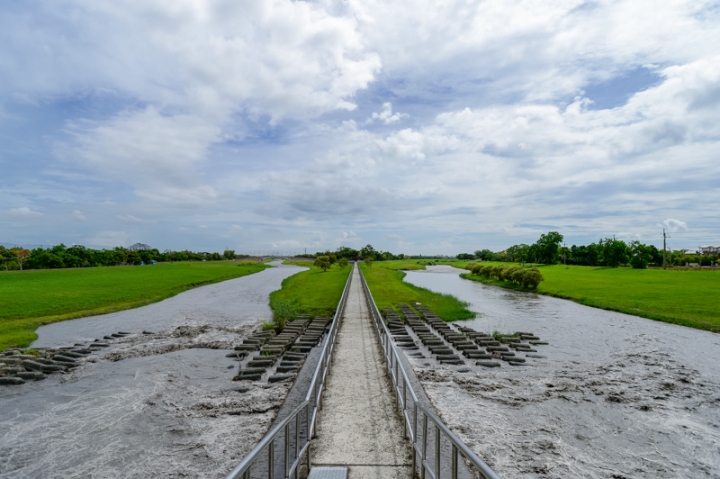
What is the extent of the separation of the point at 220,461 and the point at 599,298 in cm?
3635

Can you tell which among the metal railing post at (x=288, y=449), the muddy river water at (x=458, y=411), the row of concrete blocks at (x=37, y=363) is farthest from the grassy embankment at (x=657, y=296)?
the row of concrete blocks at (x=37, y=363)

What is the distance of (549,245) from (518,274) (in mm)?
51345

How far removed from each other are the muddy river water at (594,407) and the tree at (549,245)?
76.6m

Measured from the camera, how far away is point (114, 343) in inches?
797

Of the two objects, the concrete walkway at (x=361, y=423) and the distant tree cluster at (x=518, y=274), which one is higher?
the distant tree cluster at (x=518, y=274)

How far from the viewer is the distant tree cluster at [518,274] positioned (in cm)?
4578

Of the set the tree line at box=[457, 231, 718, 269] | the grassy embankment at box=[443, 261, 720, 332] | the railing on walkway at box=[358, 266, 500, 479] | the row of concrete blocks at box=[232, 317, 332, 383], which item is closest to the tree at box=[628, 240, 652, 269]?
the tree line at box=[457, 231, 718, 269]

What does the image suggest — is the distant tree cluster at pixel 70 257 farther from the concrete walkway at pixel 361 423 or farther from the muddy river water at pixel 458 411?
the concrete walkway at pixel 361 423

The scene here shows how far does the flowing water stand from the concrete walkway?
→ 1.96 m

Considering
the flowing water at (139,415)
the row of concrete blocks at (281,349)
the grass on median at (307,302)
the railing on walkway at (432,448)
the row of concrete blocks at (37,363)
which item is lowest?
the flowing water at (139,415)

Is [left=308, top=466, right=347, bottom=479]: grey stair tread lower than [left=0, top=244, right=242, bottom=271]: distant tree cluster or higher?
lower

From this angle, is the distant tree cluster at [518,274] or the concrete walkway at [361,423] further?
the distant tree cluster at [518,274]

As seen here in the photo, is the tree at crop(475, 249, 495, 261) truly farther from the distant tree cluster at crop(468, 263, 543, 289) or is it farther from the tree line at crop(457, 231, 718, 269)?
the distant tree cluster at crop(468, 263, 543, 289)

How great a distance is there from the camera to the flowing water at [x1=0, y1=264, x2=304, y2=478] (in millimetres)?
8977
